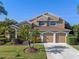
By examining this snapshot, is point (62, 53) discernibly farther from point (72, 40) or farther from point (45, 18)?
point (45, 18)

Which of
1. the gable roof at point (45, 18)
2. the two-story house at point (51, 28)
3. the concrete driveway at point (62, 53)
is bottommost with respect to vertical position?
the concrete driveway at point (62, 53)

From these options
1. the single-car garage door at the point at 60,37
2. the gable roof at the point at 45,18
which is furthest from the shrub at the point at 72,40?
the gable roof at the point at 45,18

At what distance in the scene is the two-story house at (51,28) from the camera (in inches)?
1956

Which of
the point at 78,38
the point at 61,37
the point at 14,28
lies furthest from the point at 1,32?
the point at 78,38

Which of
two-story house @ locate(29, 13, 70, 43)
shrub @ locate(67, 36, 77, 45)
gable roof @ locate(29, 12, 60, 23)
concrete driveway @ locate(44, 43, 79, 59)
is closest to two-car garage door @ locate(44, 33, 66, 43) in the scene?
two-story house @ locate(29, 13, 70, 43)

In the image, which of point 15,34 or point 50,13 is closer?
point 15,34

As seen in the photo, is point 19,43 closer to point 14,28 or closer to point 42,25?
point 14,28

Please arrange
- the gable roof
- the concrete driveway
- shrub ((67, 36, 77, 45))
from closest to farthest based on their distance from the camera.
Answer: the concrete driveway < shrub ((67, 36, 77, 45)) < the gable roof

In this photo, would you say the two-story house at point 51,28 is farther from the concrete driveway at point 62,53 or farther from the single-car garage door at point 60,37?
the concrete driveway at point 62,53

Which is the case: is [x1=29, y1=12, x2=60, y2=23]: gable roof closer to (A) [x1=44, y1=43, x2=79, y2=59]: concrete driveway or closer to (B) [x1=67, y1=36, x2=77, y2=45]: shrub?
(B) [x1=67, y1=36, x2=77, y2=45]: shrub

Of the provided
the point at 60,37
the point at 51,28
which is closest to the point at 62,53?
the point at 60,37

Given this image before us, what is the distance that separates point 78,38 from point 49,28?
734 centimetres

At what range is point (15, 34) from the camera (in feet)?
163

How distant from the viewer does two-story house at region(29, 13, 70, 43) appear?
163ft
